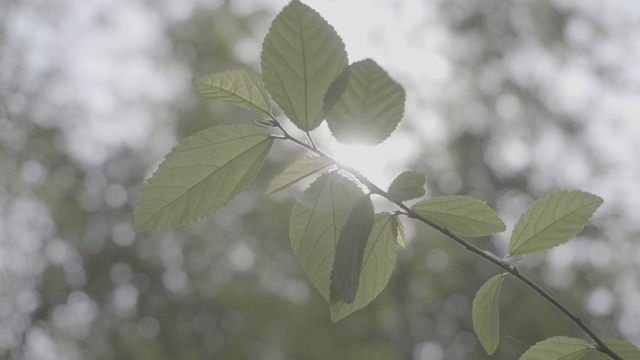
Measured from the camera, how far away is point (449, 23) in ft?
17.9

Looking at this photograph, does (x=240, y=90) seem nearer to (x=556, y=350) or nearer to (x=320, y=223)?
(x=320, y=223)

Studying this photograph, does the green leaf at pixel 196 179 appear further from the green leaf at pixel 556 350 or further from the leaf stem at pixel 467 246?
the green leaf at pixel 556 350

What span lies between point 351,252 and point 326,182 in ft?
0.12

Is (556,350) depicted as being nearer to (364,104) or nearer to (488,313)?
(488,313)

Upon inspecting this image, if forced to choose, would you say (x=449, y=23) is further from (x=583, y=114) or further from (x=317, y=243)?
(x=317, y=243)

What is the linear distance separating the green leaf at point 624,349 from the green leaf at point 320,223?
12 centimetres

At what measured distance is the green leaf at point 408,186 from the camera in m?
0.27

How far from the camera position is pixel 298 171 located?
28 cm

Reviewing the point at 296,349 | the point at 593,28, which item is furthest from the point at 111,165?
the point at 593,28

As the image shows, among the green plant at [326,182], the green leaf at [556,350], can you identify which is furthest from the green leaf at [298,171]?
the green leaf at [556,350]

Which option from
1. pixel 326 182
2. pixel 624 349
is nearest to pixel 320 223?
pixel 326 182

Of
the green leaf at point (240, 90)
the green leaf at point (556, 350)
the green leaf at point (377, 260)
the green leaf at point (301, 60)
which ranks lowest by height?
the green leaf at point (556, 350)

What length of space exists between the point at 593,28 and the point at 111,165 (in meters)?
3.94

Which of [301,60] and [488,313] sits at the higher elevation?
[301,60]
